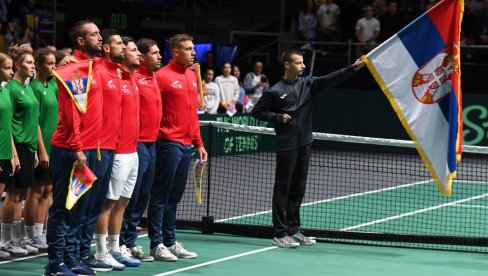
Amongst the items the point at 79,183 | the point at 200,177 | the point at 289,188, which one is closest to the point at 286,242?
the point at 289,188

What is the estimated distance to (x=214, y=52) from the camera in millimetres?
25531

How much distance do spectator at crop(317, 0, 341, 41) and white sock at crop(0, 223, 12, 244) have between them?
17420mm

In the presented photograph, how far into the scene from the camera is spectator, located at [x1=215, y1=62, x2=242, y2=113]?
76.4 ft

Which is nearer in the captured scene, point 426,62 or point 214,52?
point 426,62

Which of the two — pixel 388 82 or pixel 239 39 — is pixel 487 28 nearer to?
pixel 239 39

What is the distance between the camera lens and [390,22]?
26.9 m

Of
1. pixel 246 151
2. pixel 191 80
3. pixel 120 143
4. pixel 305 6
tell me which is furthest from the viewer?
pixel 305 6

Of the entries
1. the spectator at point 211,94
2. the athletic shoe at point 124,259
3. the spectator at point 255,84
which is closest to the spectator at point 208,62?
the spectator at point 255,84

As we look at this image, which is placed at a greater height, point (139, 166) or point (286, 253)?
point (139, 166)

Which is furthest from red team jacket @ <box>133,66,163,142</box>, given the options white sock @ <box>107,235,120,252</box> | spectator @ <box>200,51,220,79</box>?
spectator @ <box>200,51,220,79</box>

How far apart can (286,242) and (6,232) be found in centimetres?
317

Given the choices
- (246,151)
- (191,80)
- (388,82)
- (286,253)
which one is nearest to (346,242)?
(286,253)

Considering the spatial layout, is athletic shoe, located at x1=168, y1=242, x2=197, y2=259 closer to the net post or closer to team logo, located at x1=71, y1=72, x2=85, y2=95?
the net post

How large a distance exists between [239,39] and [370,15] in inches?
181
